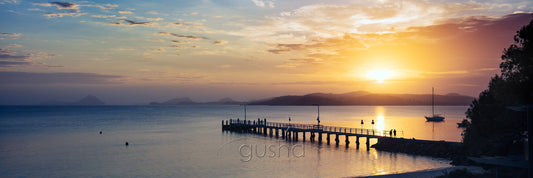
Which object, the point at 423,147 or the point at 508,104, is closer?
the point at 508,104

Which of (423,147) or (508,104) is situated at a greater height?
(508,104)

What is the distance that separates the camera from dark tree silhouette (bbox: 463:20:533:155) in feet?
74.4

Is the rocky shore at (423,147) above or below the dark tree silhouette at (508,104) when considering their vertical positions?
below

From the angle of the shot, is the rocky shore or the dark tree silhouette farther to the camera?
the rocky shore

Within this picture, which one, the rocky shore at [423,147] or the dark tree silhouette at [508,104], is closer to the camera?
the dark tree silhouette at [508,104]

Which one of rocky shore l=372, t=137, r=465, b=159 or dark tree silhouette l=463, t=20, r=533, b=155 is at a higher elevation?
dark tree silhouette l=463, t=20, r=533, b=155

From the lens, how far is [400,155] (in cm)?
4459

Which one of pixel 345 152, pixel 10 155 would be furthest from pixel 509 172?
pixel 10 155

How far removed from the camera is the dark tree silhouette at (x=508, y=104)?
22688mm

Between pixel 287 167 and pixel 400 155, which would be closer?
pixel 287 167

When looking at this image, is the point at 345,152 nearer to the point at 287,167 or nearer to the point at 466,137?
the point at 287,167

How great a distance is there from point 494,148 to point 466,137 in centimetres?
205

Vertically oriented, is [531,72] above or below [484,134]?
above

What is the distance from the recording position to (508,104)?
77.0 ft
